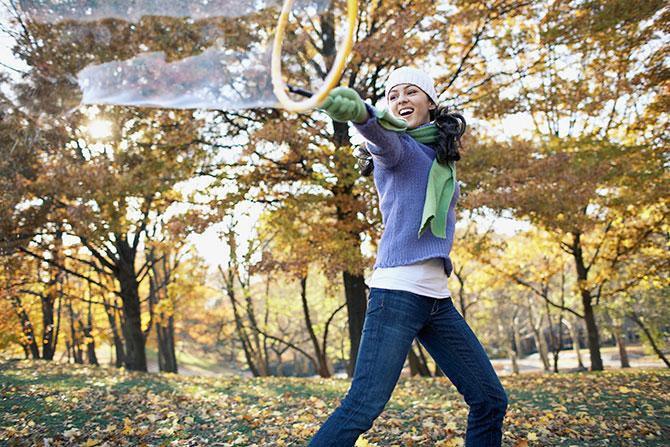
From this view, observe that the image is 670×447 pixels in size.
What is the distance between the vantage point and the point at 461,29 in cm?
1068

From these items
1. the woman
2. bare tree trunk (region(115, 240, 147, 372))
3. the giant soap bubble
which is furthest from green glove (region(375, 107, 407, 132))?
bare tree trunk (region(115, 240, 147, 372))

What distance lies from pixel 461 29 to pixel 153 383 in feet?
28.9

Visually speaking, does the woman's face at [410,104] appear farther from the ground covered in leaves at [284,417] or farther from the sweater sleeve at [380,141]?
the ground covered in leaves at [284,417]

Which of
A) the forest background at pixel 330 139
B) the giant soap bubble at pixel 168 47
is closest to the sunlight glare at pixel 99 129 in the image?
the forest background at pixel 330 139

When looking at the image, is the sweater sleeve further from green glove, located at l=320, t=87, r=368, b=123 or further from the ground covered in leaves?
the ground covered in leaves

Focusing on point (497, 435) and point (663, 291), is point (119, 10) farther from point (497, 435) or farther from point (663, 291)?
point (663, 291)

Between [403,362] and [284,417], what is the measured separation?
3.59m

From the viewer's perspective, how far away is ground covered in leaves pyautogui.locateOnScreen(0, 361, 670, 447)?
4.32 meters

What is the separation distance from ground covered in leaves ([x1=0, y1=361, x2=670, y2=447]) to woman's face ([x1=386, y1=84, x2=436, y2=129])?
2.57 meters

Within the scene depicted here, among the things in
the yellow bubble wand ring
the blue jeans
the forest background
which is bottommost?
the blue jeans

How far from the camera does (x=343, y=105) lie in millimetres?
1786

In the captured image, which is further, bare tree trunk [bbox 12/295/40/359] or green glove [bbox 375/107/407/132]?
bare tree trunk [bbox 12/295/40/359]

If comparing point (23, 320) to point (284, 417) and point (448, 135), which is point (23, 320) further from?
point (448, 135)

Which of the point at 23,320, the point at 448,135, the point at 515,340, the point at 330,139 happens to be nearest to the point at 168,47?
the point at 330,139
